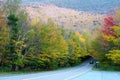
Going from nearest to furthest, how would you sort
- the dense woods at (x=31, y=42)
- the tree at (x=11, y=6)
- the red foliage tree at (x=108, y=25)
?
the dense woods at (x=31, y=42) < the tree at (x=11, y=6) < the red foliage tree at (x=108, y=25)

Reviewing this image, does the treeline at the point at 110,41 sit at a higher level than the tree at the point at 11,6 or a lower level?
lower

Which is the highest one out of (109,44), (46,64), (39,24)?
(39,24)

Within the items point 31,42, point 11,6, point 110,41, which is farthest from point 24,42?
point 110,41

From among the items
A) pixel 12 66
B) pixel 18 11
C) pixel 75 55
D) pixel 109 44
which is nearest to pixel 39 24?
pixel 18 11

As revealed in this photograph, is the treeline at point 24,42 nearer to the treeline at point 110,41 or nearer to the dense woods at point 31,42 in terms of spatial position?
the dense woods at point 31,42

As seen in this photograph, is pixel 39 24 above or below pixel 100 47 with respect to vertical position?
above

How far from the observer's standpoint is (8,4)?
48.5m

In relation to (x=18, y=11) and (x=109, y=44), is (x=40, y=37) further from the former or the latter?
(x=109, y=44)

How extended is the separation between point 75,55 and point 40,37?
117ft

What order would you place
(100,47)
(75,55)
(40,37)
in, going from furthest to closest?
(75,55), (100,47), (40,37)

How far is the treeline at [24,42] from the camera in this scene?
4503cm

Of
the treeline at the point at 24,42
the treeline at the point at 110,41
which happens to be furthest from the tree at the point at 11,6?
the treeline at the point at 110,41

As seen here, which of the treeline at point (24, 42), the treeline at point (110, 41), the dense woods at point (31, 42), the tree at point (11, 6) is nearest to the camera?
the treeline at point (24, 42)

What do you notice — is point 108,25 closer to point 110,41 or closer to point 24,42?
point 110,41
